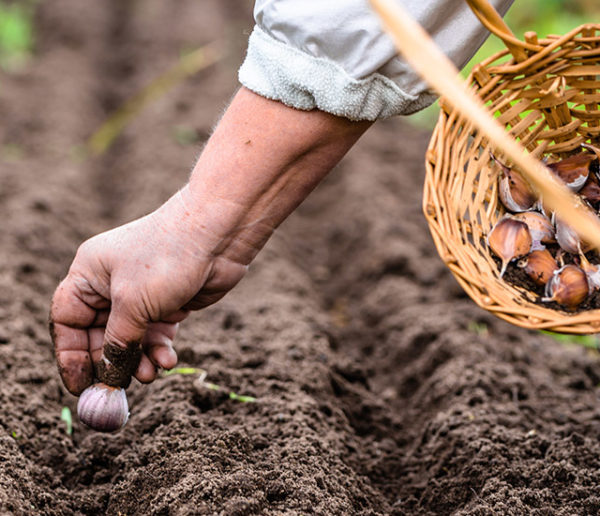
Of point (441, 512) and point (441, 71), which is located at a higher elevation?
point (441, 71)

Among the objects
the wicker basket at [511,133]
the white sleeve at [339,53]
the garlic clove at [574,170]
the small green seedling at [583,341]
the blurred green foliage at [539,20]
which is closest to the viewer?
the white sleeve at [339,53]

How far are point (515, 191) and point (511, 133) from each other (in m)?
0.14

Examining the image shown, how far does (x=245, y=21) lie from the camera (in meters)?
7.54

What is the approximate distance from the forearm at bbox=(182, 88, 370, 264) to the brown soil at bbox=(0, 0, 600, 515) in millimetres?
587

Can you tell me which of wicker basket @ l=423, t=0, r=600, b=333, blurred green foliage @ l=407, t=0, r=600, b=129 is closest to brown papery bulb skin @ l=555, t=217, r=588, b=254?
wicker basket @ l=423, t=0, r=600, b=333

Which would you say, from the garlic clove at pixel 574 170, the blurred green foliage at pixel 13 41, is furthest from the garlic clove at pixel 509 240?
the blurred green foliage at pixel 13 41

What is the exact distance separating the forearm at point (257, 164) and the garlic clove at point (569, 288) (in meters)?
0.54

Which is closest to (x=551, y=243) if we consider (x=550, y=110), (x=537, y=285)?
(x=537, y=285)

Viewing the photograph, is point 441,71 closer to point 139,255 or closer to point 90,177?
point 139,255

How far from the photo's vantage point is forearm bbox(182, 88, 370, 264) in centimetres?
150

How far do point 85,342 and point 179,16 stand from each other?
250 inches

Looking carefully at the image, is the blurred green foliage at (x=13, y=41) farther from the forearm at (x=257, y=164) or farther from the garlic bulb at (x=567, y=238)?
the garlic bulb at (x=567, y=238)

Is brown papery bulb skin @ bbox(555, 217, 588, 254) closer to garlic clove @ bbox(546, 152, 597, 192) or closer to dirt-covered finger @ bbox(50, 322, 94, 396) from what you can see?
garlic clove @ bbox(546, 152, 597, 192)

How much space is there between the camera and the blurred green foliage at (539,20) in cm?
559
